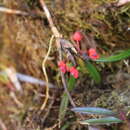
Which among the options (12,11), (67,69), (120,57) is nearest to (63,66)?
(67,69)

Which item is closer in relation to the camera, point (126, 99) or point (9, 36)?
point (126, 99)

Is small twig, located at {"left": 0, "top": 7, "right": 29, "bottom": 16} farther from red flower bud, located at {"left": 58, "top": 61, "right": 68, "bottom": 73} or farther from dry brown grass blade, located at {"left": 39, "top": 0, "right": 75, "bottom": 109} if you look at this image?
red flower bud, located at {"left": 58, "top": 61, "right": 68, "bottom": 73}

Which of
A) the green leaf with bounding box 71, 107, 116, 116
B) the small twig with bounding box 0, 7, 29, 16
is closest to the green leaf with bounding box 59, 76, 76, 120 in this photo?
the green leaf with bounding box 71, 107, 116, 116

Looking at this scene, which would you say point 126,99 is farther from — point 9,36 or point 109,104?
point 9,36

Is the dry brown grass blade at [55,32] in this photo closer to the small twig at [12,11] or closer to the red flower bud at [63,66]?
the red flower bud at [63,66]

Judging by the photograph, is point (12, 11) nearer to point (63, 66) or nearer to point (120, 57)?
point (63, 66)

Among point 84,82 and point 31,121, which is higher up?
point 84,82

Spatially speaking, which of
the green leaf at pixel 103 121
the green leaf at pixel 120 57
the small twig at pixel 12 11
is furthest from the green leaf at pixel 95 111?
the small twig at pixel 12 11

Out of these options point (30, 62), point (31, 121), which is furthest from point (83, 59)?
point (30, 62)
